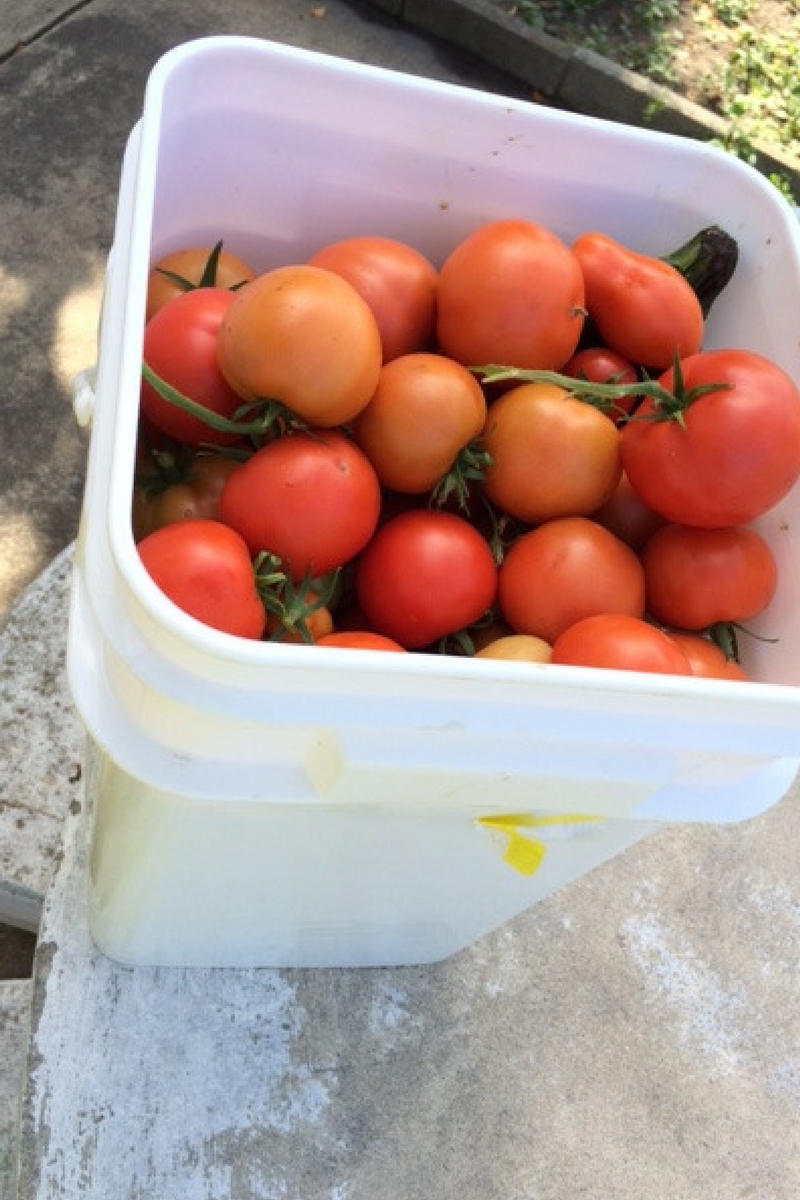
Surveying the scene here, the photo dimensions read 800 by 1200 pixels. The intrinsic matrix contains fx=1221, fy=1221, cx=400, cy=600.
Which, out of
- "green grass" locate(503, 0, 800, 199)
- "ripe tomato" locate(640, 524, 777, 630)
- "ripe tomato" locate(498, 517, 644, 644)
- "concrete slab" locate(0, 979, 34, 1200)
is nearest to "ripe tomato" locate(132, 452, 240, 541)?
"ripe tomato" locate(498, 517, 644, 644)

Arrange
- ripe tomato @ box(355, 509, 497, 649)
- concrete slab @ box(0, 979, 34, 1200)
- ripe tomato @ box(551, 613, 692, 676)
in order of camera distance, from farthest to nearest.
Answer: concrete slab @ box(0, 979, 34, 1200), ripe tomato @ box(355, 509, 497, 649), ripe tomato @ box(551, 613, 692, 676)

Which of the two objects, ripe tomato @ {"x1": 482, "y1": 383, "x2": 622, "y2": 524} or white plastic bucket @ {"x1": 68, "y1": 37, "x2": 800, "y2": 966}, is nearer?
white plastic bucket @ {"x1": 68, "y1": 37, "x2": 800, "y2": 966}

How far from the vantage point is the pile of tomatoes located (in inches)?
30.4

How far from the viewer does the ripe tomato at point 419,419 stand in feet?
2.69

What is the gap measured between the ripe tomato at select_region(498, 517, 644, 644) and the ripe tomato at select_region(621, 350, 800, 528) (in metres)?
0.05

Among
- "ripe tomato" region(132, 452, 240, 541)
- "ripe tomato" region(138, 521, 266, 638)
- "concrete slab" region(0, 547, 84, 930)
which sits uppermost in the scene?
"ripe tomato" region(138, 521, 266, 638)

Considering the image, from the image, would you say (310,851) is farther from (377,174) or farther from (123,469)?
(377,174)

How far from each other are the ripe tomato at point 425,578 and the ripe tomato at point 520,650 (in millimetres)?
36

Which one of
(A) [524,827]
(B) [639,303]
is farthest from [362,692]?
(B) [639,303]

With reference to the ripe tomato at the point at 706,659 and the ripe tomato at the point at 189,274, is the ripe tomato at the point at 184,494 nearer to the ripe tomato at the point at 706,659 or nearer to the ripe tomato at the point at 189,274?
the ripe tomato at the point at 189,274

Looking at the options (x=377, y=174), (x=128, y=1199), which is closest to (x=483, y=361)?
(x=377, y=174)

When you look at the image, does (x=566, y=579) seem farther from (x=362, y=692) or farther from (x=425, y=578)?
(x=362, y=692)

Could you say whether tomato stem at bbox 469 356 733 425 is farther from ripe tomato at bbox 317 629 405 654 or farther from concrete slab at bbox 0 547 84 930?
concrete slab at bbox 0 547 84 930

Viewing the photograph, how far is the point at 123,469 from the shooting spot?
2.13 ft
